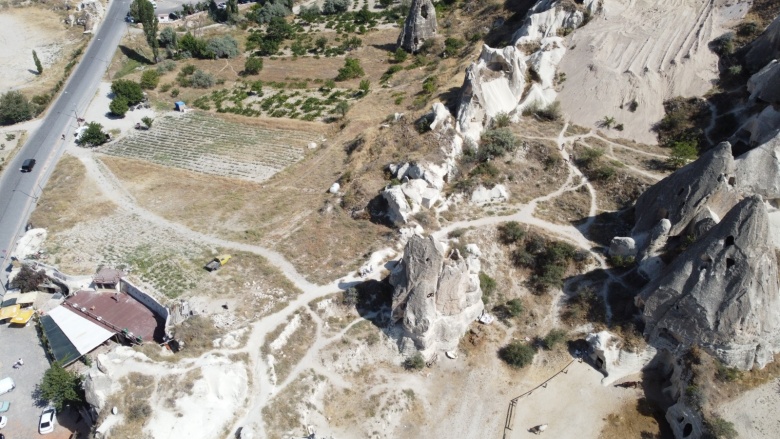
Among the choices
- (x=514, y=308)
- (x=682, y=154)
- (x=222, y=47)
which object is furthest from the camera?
(x=222, y=47)

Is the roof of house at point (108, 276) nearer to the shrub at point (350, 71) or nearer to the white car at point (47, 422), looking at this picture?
the white car at point (47, 422)

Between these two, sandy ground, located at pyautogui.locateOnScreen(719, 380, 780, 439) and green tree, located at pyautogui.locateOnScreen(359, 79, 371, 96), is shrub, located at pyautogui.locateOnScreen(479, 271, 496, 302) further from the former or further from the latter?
green tree, located at pyautogui.locateOnScreen(359, 79, 371, 96)

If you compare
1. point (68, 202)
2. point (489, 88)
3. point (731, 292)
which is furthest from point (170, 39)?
point (731, 292)

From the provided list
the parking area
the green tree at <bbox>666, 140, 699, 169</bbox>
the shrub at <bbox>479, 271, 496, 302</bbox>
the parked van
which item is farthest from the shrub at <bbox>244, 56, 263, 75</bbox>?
the green tree at <bbox>666, 140, 699, 169</bbox>

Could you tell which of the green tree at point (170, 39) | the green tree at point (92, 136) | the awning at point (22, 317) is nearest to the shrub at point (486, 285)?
the awning at point (22, 317)

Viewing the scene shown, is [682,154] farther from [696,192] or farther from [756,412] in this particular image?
[756,412]

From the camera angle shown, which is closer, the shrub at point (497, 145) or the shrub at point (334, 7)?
the shrub at point (497, 145)

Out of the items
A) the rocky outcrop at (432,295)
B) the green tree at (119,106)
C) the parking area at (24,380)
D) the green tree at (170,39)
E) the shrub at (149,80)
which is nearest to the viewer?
the parking area at (24,380)
